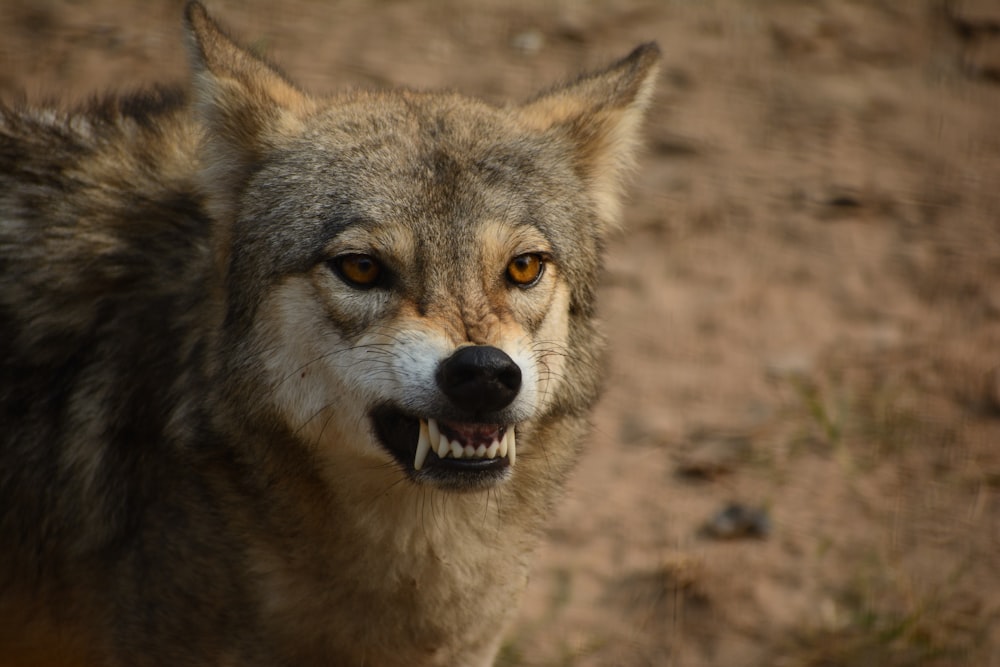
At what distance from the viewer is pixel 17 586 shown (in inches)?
168

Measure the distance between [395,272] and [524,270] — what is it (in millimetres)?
434

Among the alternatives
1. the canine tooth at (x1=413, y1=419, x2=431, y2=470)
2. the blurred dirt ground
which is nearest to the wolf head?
the canine tooth at (x1=413, y1=419, x2=431, y2=470)

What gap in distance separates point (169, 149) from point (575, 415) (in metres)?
1.82

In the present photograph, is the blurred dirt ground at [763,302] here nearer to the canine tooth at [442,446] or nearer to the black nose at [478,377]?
the canine tooth at [442,446]

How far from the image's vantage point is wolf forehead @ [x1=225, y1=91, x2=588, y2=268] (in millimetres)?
3760

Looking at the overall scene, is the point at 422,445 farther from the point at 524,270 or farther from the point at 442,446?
the point at 524,270

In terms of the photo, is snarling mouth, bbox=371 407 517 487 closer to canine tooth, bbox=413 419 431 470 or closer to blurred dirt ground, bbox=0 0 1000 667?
canine tooth, bbox=413 419 431 470

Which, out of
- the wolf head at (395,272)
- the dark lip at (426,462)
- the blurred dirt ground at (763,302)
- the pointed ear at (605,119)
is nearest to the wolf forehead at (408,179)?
the wolf head at (395,272)

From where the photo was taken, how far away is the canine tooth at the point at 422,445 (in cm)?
361

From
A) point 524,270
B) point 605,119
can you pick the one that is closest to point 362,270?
point 524,270

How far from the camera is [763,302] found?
6926mm

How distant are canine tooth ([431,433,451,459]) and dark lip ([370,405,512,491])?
0.05 feet

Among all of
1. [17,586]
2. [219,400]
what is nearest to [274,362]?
[219,400]

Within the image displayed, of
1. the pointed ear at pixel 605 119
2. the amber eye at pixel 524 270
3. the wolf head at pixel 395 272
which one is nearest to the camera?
the wolf head at pixel 395 272
